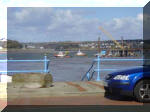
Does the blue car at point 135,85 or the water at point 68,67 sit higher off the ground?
the blue car at point 135,85

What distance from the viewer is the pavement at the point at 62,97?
33.7 ft

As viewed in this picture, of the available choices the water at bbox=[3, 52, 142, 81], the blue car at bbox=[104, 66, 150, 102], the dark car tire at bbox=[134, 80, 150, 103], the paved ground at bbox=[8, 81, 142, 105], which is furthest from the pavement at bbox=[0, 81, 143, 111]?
the water at bbox=[3, 52, 142, 81]

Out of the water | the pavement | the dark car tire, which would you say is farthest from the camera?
the water

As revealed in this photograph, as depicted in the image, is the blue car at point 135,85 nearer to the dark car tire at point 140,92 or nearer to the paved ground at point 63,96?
the dark car tire at point 140,92

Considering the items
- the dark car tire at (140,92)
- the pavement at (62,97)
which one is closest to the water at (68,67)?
the pavement at (62,97)

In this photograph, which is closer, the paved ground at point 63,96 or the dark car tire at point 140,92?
the dark car tire at point 140,92

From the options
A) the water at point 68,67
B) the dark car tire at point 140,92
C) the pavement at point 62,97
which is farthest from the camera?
the water at point 68,67

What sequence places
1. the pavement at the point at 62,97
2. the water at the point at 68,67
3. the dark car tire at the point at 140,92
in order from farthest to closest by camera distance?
the water at the point at 68,67
the pavement at the point at 62,97
the dark car tire at the point at 140,92

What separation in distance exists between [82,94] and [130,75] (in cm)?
233

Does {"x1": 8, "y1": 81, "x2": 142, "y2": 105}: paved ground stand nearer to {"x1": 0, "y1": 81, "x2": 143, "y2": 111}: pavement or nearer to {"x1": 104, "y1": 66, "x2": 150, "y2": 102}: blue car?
{"x1": 0, "y1": 81, "x2": 143, "y2": 111}: pavement

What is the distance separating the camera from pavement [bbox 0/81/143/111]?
10.3 meters

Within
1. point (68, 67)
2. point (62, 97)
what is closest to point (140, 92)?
point (62, 97)

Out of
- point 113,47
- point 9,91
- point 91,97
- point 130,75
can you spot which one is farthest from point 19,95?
point 113,47

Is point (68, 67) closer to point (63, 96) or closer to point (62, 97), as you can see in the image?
point (63, 96)
